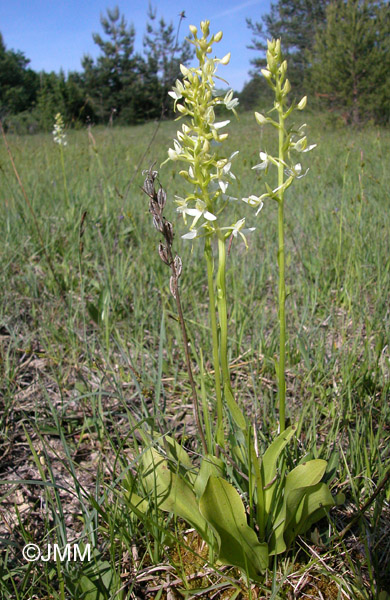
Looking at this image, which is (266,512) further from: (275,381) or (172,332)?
(172,332)

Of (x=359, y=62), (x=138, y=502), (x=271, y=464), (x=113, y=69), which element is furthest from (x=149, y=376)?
(x=113, y=69)

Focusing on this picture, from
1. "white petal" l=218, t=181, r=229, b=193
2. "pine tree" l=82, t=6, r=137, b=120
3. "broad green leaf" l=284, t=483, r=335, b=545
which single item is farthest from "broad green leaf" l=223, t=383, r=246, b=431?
"pine tree" l=82, t=6, r=137, b=120

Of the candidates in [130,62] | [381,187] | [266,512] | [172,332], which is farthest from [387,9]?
[130,62]

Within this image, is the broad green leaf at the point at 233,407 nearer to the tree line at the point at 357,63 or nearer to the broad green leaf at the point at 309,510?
the broad green leaf at the point at 309,510

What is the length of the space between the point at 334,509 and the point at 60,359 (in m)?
1.30

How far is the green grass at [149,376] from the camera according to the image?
1147 millimetres

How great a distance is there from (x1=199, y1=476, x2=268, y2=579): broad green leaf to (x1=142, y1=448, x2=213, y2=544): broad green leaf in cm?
8

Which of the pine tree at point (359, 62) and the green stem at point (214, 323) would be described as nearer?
the green stem at point (214, 323)

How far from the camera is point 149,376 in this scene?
5.91 ft

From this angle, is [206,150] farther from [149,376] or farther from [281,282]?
[149,376]

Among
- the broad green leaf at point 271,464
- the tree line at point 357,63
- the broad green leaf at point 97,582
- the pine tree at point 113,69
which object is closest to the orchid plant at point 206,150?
the broad green leaf at point 271,464

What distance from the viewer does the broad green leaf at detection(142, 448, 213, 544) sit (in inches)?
45.3

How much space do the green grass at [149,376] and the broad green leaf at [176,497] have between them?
7cm

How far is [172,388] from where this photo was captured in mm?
1954
